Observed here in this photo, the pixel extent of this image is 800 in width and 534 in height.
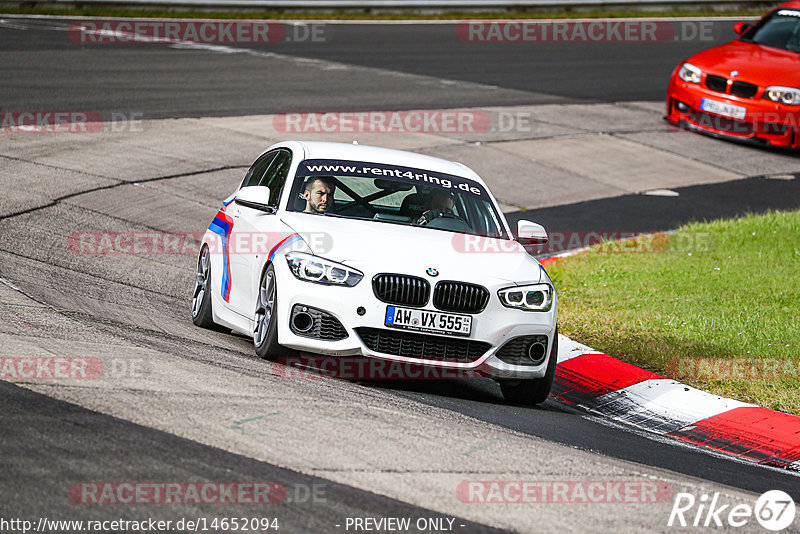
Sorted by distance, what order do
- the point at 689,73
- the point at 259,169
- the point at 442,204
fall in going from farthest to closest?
1. the point at 689,73
2. the point at 259,169
3. the point at 442,204

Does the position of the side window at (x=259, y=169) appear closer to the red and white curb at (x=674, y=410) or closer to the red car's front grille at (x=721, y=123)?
the red and white curb at (x=674, y=410)

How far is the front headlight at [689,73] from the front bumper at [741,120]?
9cm

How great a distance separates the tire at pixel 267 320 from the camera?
25.2ft

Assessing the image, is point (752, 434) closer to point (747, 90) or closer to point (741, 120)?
point (747, 90)

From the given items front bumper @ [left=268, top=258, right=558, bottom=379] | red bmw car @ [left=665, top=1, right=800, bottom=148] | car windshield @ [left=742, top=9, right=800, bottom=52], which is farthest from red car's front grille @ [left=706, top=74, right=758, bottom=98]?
front bumper @ [left=268, top=258, right=558, bottom=379]

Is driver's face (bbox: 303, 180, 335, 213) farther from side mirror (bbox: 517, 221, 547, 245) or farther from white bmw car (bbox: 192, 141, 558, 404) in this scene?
side mirror (bbox: 517, 221, 547, 245)

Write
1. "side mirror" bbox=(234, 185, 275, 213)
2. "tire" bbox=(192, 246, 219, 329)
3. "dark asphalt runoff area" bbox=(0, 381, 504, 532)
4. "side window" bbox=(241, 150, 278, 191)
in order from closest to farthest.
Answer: "dark asphalt runoff area" bbox=(0, 381, 504, 532)
"side mirror" bbox=(234, 185, 275, 213)
"tire" bbox=(192, 246, 219, 329)
"side window" bbox=(241, 150, 278, 191)

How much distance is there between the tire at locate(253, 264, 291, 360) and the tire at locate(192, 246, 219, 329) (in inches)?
43.4

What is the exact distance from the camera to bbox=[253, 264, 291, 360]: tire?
7668mm

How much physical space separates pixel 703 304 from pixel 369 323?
4535 mm

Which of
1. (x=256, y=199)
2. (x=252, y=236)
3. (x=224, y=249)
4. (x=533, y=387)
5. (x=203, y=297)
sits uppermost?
(x=256, y=199)

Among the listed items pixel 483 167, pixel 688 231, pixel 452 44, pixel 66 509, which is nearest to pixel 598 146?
pixel 483 167

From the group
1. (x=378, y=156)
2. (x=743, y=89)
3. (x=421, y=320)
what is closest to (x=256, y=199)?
(x=378, y=156)

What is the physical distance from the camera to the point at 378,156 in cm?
911
